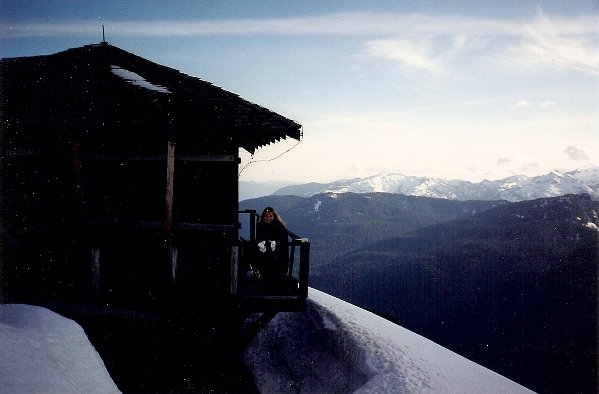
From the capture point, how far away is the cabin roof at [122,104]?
21.4 ft

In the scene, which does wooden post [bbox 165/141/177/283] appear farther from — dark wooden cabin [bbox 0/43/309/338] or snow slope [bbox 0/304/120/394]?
snow slope [bbox 0/304/120/394]

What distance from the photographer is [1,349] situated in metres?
3.46

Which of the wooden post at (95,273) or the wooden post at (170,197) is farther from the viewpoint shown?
the wooden post at (170,197)

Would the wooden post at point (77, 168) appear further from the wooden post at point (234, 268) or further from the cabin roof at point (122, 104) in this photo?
the wooden post at point (234, 268)

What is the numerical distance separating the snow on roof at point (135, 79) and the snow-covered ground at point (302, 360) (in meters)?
4.58

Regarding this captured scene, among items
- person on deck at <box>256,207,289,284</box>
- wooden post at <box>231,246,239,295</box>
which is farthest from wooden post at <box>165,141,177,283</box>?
person on deck at <box>256,207,289,284</box>

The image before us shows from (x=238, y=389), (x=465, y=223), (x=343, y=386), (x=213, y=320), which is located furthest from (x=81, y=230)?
(x=465, y=223)

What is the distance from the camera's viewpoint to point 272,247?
7.50m

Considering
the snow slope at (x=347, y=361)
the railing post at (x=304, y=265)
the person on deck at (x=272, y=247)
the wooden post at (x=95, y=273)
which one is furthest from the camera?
the person on deck at (x=272, y=247)

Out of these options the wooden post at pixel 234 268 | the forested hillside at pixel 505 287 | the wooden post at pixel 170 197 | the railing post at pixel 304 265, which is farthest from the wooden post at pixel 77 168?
the forested hillside at pixel 505 287

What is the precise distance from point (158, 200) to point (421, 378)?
22.4 feet

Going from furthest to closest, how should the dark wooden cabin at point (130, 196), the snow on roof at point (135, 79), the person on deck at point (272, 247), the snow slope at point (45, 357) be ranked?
the person on deck at point (272, 247)
the snow on roof at point (135, 79)
the dark wooden cabin at point (130, 196)
the snow slope at point (45, 357)

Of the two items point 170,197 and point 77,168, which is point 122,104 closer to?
point 77,168

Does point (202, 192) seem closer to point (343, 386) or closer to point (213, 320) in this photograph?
point (213, 320)
